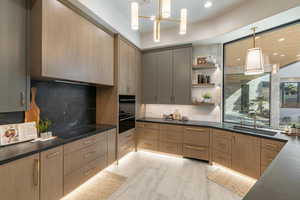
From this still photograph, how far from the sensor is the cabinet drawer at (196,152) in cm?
304

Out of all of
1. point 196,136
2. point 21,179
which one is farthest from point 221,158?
point 21,179

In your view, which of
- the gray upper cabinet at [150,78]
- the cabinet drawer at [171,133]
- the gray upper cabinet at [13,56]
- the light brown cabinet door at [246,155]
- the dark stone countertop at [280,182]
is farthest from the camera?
the gray upper cabinet at [150,78]

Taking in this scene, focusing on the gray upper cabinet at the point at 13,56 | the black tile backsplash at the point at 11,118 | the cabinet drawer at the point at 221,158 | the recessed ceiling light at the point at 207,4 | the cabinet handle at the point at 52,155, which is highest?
the recessed ceiling light at the point at 207,4

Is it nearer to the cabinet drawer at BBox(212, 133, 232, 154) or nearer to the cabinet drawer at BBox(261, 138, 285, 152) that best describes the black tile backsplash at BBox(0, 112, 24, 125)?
the cabinet drawer at BBox(212, 133, 232, 154)

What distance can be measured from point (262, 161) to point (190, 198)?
4.32 feet

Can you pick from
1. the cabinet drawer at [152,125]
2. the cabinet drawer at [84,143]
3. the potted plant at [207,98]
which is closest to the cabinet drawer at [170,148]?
the cabinet drawer at [152,125]

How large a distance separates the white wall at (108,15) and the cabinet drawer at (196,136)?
2581 millimetres

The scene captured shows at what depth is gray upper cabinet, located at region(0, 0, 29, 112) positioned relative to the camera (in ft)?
4.64

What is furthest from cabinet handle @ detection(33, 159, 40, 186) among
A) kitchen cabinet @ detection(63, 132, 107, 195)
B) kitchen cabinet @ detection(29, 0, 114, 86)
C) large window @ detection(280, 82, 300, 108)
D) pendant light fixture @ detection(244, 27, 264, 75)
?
large window @ detection(280, 82, 300, 108)

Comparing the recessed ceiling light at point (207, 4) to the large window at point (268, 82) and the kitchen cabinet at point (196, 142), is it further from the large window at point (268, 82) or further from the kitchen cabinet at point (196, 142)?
the kitchen cabinet at point (196, 142)

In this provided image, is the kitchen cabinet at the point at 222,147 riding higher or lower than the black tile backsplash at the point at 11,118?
lower

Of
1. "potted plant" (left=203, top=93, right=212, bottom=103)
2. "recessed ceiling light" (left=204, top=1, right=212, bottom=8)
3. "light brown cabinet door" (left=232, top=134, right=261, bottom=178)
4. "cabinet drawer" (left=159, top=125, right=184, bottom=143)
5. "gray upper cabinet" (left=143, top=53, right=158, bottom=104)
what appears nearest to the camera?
"light brown cabinet door" (left=232, top=134, right=261, bottom=178)

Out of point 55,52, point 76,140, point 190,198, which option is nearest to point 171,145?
point 190,198

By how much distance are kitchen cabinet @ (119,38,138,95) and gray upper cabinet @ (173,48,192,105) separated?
1043 mm
